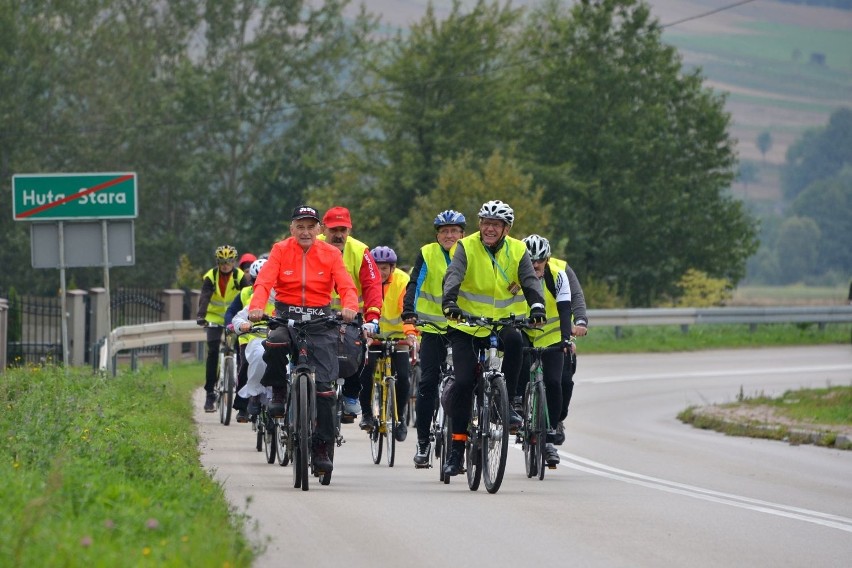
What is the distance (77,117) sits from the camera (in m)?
67.4

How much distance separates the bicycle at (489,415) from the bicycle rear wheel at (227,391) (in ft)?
20.0

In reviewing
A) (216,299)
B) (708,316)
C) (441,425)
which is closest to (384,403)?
(441,425)

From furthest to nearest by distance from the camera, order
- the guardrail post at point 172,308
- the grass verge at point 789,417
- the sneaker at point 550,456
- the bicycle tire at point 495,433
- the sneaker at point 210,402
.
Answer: the guardrail post at point 172,308 → the sneaker at point 210,402 → the grass verge at point 789,417 → the sneaker at point 550,456 → the bicycle tire at point 495,433

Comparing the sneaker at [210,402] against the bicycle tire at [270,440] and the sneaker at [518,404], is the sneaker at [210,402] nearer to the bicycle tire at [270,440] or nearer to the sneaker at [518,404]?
the bicycle tire at [270,440]

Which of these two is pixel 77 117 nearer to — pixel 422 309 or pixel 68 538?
pixel 422 309

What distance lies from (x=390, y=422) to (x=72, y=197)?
31.5 feet

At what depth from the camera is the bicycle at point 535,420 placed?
487 inches

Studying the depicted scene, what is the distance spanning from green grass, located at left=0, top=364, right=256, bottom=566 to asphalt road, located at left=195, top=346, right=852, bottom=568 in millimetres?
368

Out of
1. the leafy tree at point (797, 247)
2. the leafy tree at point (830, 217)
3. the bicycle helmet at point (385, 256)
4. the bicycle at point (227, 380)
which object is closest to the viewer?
the bicycle helmet at point (385, 256)

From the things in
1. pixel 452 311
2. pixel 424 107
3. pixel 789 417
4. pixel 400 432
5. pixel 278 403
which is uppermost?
pixel 424 107

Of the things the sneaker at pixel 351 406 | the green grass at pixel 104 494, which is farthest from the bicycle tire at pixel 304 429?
the sneaker at pixel 351 406

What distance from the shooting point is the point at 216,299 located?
1848cm

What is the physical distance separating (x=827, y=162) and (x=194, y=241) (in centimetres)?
13085

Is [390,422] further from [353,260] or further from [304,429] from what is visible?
[304,429]
